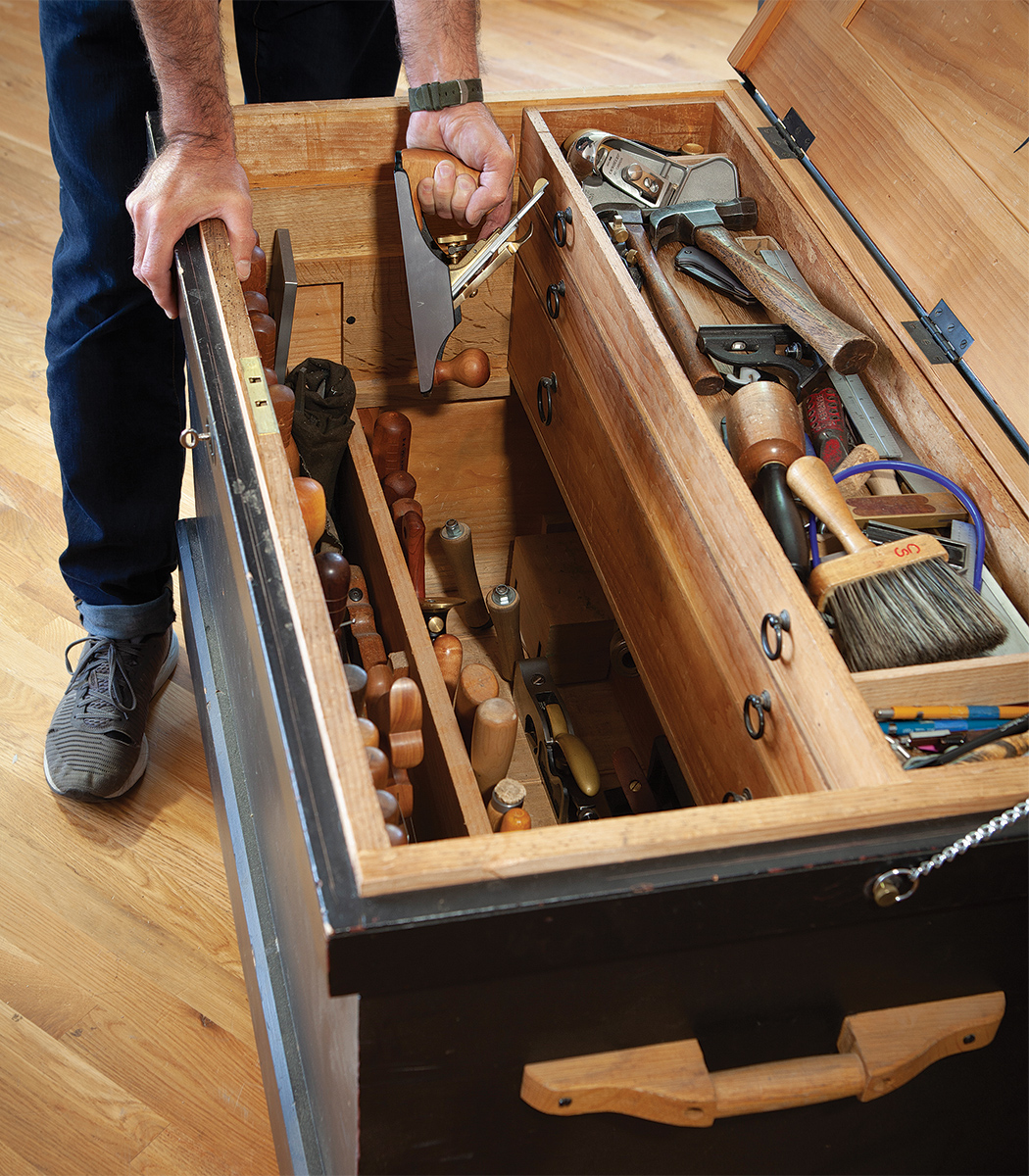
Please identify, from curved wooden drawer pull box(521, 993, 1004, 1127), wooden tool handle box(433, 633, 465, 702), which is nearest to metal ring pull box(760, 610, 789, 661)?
curved wooden drawer pull box(521, 993, 1004, 1127)

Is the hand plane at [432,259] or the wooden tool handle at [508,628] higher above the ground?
the hand plane at [432,259]

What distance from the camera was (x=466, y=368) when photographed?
53.2 inches

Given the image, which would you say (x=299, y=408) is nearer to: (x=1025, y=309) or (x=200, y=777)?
(x=200, y=777)

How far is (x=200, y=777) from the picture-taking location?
56.5 inches

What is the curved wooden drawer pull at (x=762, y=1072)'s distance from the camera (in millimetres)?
685

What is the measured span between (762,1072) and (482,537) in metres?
1.04

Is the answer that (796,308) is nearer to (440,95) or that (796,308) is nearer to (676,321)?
(676,321)

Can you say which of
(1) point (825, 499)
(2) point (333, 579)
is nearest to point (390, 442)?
(2) point (333, 579)

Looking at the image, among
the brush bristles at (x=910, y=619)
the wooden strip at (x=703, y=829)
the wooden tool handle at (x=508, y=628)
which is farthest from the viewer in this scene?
the wooden tool handle at (x=508, y=628)

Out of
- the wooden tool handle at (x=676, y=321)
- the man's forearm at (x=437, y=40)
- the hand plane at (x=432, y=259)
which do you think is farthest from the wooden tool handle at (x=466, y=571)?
the man's forearm at (x=437, y=40)

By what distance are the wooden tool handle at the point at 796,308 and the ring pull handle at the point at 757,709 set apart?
37 centimetres

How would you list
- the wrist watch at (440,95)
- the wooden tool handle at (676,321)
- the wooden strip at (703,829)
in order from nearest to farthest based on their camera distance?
the wooden strip at (703,829), the wooden tool handle at (676,321), the wrist watch at (440,95)

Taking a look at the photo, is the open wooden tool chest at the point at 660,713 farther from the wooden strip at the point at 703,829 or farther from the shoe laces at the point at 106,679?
the shoe laces at the point at 106,679

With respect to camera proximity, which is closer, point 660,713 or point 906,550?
point 906,550
